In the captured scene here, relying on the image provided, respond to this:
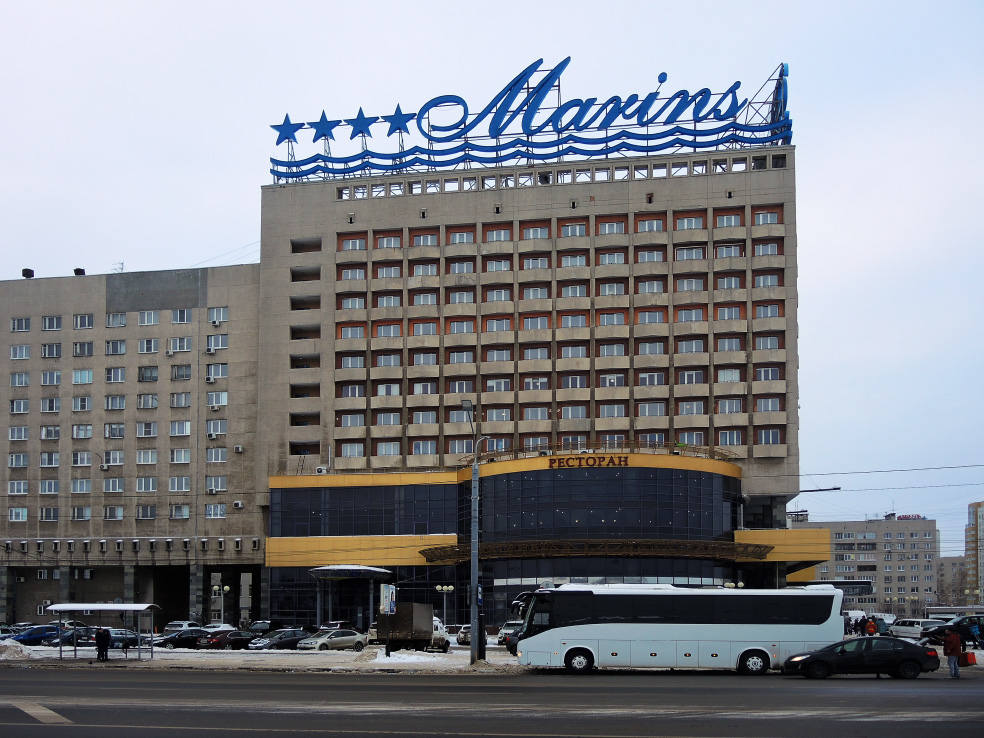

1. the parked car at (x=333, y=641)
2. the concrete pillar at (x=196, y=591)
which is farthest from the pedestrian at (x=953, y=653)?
the concrete pillar at (x=196, y=591)

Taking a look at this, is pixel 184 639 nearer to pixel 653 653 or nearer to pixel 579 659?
pixel 579 659

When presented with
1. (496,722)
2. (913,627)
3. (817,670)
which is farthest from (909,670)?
(913,627)

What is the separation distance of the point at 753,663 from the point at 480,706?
19.6 metres

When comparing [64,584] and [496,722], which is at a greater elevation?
[496,722]

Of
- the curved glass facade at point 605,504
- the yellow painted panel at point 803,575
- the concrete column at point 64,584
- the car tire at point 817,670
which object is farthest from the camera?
the concrete column at point 64,584

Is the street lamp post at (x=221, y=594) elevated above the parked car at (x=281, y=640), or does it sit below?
below

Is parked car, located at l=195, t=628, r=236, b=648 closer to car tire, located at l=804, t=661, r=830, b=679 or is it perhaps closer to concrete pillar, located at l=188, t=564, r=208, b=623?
concrete pillar, located at l=188, t=564, r=208, b=623

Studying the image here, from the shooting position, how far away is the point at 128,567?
99938 millimetres

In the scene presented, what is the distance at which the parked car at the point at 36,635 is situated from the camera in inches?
2709

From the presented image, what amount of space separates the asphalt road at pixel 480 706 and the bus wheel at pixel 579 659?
13.4ft

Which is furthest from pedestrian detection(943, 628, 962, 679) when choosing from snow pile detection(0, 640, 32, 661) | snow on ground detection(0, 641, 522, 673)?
snow pile detection(0, 640, 32, 661)

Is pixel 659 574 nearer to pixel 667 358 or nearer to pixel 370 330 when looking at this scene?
pixel 667 358

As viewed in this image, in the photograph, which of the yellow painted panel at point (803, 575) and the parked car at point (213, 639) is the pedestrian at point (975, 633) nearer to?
the yellow painted panel at point (803, 575)

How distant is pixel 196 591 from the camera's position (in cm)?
9856
